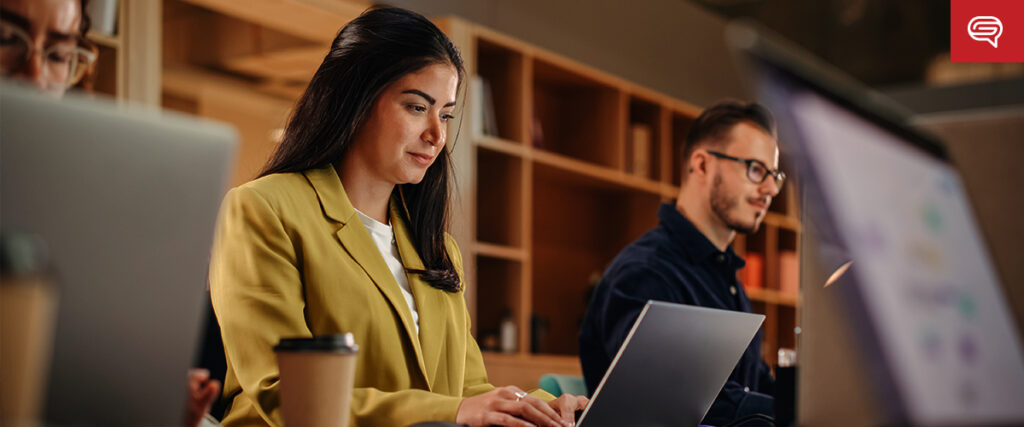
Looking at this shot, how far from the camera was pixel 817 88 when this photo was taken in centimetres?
77

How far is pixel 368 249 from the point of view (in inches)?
66.3

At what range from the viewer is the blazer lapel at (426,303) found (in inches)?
68.1

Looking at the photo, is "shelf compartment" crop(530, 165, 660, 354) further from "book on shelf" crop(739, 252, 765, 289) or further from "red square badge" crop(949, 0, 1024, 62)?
"red square badge" crop(949, 0, 1024, 62)

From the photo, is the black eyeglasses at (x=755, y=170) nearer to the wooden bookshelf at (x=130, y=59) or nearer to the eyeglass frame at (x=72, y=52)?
the wooden bookshelf at (x=130, y=59)

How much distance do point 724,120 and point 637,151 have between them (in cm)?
217

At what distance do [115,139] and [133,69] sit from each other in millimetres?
2445

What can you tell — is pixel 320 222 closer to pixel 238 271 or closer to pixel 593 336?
pixel 238 271

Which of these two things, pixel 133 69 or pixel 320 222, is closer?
pixel 320 222

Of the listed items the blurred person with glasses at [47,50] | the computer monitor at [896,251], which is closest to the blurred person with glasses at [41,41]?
the blurred person with glasses at [47,50]

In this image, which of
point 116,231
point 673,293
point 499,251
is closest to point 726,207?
point 673,293

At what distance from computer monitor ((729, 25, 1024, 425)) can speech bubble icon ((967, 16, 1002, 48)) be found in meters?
4.13

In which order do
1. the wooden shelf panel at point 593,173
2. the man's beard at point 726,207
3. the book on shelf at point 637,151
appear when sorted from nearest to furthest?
the man's beard at point 726,207 → the wooden shelf panel at point 593,173 → the book on shelf at point 637,151

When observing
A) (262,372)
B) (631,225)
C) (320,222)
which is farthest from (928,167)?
(631,225)

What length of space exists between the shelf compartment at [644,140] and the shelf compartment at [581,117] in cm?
11
